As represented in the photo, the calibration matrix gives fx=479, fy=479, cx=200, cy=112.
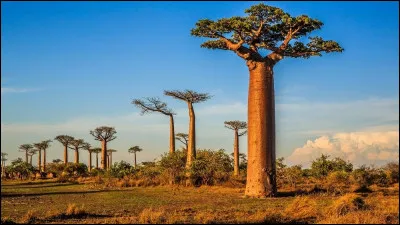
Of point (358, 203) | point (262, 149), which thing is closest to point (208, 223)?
point (358, 203)

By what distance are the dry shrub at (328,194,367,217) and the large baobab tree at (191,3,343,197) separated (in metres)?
4.26

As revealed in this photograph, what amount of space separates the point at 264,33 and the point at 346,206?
7432 mm

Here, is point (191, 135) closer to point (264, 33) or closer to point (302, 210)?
point (264, 33)

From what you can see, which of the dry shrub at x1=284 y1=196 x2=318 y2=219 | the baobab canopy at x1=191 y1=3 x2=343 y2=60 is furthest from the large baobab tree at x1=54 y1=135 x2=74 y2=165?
the dry shrub at x1=284 y1=196 x2=318 y2=219

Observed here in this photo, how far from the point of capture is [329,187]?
51.0 feet

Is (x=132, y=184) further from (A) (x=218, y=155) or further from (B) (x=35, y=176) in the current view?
(B) (x=35, y=176)

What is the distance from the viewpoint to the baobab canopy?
14109mm

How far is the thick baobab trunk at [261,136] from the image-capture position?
539 inches

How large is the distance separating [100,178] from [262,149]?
13.7 m

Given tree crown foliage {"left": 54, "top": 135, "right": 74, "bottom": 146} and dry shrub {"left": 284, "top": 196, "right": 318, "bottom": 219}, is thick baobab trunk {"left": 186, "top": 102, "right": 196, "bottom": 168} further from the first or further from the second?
tree crown foliage {"left": 54, "top": 135, "right": 74, "bottom": 146}

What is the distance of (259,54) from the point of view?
14352 millimetres

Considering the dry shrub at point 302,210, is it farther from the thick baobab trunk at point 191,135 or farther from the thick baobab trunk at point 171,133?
the thick baobab trunk at point 171,133

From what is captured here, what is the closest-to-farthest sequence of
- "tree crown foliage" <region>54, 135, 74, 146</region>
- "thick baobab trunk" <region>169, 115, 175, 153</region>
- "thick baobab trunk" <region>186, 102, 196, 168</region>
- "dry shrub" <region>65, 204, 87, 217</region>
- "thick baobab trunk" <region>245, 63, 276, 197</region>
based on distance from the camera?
1. "dry shrub" <region>65, 204, 87, 217</region>
2. "thick baobab trunk" <region>245, 63, 276, 197</region>
3. "thick baobab trunk" <region>186, 102, 196, 168</region>
4. "thick baobab trunk" <region>169, 115, 175, 153</region>
5. "tree crown foliage" <region>54, 135, 74, 146</region>

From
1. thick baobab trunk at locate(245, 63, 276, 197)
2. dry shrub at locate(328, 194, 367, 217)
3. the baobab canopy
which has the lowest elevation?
dry shrub at locate(328, 194, 367, 217)
